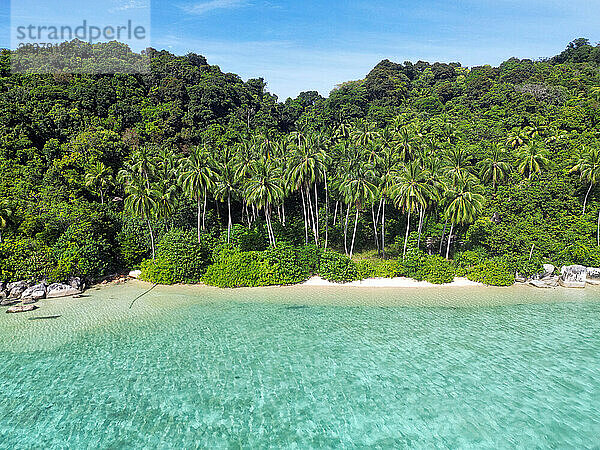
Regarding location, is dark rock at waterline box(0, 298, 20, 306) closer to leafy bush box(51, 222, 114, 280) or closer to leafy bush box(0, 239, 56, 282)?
leafy bush box(0, 239, 56, 282)

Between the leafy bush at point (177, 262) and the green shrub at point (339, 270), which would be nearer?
the leafy bush at point (177, 262)

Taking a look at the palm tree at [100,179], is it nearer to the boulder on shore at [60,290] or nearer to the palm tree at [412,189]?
the boulder on shore at [60,290]

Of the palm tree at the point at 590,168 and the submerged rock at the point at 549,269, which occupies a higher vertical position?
the palm tree at the point at 590,168

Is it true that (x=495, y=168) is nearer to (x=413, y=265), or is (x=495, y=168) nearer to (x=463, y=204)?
(x=463, y=204)

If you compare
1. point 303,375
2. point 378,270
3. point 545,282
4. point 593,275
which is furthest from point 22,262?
point 593,275

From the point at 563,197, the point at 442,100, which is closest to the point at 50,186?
the point at 563,197

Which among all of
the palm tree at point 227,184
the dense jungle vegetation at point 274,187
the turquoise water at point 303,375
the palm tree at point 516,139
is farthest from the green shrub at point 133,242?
the palm tree at point 516,139
